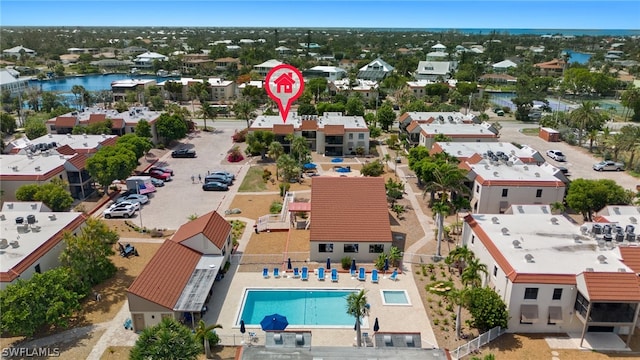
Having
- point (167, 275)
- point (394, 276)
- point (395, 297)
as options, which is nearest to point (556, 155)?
point (394, 276)

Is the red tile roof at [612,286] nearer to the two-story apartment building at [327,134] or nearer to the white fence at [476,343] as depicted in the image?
the white fence at [476,343]

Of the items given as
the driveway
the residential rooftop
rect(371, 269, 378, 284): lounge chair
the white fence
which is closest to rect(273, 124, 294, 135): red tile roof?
the residential rooftop

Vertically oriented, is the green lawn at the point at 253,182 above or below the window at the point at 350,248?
below

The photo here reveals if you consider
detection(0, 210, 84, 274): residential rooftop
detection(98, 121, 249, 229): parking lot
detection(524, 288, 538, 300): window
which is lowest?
detection(98, 121, 249, 229): parking lot

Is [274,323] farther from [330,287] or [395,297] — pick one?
[395,297]

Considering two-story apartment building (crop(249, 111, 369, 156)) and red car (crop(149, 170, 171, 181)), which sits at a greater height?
two-story apartment building (crop(249, 111, 369, 156))

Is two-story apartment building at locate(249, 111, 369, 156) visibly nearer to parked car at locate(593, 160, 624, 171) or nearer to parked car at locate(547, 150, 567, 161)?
parked car at locate(547, 150, 567, 161)

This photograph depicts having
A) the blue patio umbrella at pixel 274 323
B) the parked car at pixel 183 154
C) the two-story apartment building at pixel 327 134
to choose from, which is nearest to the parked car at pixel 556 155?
the two-story apartment building at pixel 327 134
